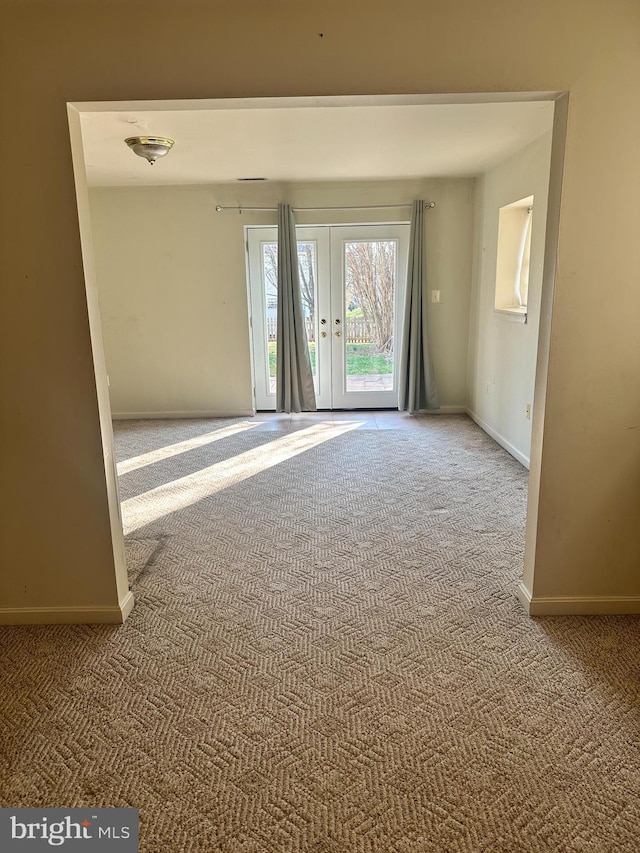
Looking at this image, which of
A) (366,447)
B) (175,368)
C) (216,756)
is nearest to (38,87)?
(216,756)

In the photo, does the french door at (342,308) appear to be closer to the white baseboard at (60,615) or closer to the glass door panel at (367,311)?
the glass door panel at (367,311)

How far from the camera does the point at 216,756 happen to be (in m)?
1.74

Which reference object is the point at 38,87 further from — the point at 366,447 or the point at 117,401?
the point at 117,401

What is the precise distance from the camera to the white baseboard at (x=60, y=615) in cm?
245

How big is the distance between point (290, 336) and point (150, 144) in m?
2.52

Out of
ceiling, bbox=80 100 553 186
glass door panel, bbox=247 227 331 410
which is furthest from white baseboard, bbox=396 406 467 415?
ceiling, bbox=80 100 553 186

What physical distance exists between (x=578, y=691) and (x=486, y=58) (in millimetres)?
2236

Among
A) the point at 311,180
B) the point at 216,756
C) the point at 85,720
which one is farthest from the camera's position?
the point at 311,180

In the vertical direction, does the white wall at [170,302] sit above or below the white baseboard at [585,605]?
above

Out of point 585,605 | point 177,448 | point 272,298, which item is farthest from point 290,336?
point 585,605

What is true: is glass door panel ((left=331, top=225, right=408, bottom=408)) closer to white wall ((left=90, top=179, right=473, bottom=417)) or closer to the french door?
the french door

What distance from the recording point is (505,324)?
15.6 feet

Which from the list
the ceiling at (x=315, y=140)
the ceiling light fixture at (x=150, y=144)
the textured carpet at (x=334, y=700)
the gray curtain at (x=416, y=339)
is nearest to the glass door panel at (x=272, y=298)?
the ceiling at (x=315, y=140)

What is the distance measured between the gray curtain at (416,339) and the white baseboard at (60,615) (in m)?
4.03
